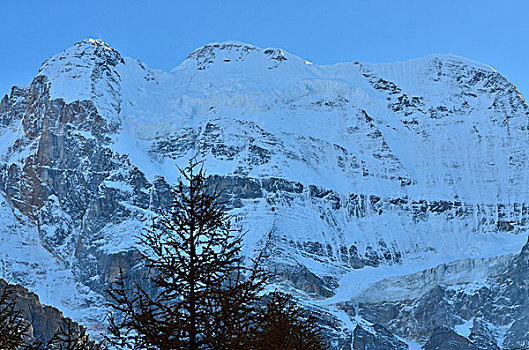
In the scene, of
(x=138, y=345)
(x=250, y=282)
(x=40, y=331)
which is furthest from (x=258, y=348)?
(x=40, y=331)

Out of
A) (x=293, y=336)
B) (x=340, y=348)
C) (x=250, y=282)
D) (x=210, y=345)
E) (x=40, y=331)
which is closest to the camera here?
(x=210, y=345)

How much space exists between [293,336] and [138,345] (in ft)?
25.8

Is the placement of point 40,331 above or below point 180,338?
above

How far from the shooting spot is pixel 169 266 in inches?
771

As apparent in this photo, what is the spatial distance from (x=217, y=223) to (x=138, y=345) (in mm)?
2927

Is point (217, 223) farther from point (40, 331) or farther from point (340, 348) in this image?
point (340, 348)

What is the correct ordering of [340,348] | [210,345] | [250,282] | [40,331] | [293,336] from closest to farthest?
1. [210,345]
2. [250,282]
3. [293,336]
4. [40,331]
5. [340,348]

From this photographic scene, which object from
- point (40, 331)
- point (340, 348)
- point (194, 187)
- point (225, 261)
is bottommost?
point (225, 261)

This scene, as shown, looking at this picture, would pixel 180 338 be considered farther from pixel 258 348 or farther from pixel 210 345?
pixel 258 348

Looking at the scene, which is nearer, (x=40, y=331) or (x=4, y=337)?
(x=4, y=337)

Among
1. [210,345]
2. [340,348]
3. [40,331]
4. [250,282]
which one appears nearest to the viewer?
[210,345]

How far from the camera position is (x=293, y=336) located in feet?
86.3

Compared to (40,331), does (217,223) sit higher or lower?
lower

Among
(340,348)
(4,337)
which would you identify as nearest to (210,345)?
(4,337)
